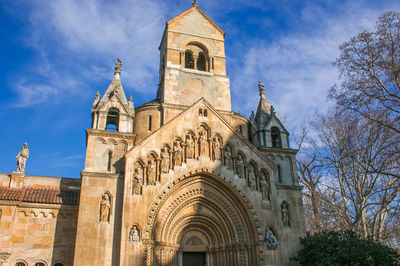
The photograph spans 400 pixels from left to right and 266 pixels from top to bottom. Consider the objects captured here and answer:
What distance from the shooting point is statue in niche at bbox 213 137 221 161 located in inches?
789

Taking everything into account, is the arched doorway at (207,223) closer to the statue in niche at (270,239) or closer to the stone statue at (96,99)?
the statue in niche at (270,239)

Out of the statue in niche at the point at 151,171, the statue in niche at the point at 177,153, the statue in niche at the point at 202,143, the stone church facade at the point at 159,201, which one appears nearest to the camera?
A: the stone church facade at the point at 159,201

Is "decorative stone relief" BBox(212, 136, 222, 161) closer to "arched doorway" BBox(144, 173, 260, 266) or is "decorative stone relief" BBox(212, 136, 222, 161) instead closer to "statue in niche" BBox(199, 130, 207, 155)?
"statue in niche" BBox(199, 130, 207, 155)

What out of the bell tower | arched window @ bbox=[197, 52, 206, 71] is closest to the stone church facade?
the bell tower

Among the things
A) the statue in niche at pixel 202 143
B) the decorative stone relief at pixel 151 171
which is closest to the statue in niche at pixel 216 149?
the statue in niche at pixel 202 143

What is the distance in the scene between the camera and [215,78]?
25500mm

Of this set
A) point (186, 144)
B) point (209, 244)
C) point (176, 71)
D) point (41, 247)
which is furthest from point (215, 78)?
point (41, 247)

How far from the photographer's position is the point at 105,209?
1736 cm

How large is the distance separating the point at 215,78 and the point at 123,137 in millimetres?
9056

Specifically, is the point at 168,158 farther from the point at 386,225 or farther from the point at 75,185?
the point at 386,225

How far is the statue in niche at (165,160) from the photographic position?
18812 mm

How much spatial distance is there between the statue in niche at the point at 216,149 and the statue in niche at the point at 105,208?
6.43 meters

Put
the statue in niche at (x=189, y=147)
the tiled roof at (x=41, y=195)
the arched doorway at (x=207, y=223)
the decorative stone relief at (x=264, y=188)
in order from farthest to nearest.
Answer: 1. the decorative stone relief at (x=264, y=188)
2. the statue in niche at (x=189, y=147)
3. the arched doorway at (x=207, y=223)
4. the tiled roof at (x=41, y=195)

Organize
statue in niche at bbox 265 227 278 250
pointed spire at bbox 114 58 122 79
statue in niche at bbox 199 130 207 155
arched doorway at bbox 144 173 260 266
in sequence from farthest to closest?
pointed spire at bbox 114 58 122 79 < statue in niche at bbox 199 130 207 155 < statue in niche at bbox 265 227 278 250 < arched doorway at bbox 144 173 260 266
